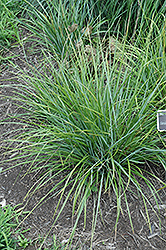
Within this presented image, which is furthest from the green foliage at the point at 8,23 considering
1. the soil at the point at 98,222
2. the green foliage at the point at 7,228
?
the green foliage at the point at 7,228

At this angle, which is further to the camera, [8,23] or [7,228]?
[8,23]

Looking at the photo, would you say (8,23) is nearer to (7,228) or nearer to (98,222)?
(7,228)

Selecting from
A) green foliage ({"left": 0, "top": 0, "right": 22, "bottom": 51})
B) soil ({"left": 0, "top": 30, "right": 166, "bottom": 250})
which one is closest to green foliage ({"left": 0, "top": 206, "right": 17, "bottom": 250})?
soil ({"left": 0, "top": 30, "right": 166, "bottom": 250})

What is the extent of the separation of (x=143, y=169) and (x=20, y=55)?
1.90 meters

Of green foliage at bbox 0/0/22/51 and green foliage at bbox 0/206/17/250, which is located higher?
green foliage at bbox 0/0/22/51

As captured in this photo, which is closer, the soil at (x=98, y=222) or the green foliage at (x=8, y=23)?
the soil at (x=98, y=222)

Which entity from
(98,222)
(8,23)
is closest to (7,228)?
(98,222)

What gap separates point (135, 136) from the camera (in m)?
1.92

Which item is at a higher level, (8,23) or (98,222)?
(8,23)

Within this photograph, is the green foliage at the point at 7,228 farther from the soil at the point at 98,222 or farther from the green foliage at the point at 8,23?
the green foliage at the point at 8,23

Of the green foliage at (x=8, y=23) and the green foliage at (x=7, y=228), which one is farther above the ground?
the green foliage at (x=8, y=23)

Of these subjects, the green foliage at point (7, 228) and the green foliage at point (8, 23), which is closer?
the green foliage at point (7, 228)

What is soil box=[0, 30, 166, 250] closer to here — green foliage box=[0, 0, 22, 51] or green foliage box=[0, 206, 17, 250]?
green foliage box=[0, 206, 17, 250]

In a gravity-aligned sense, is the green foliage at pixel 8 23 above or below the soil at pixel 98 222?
above
